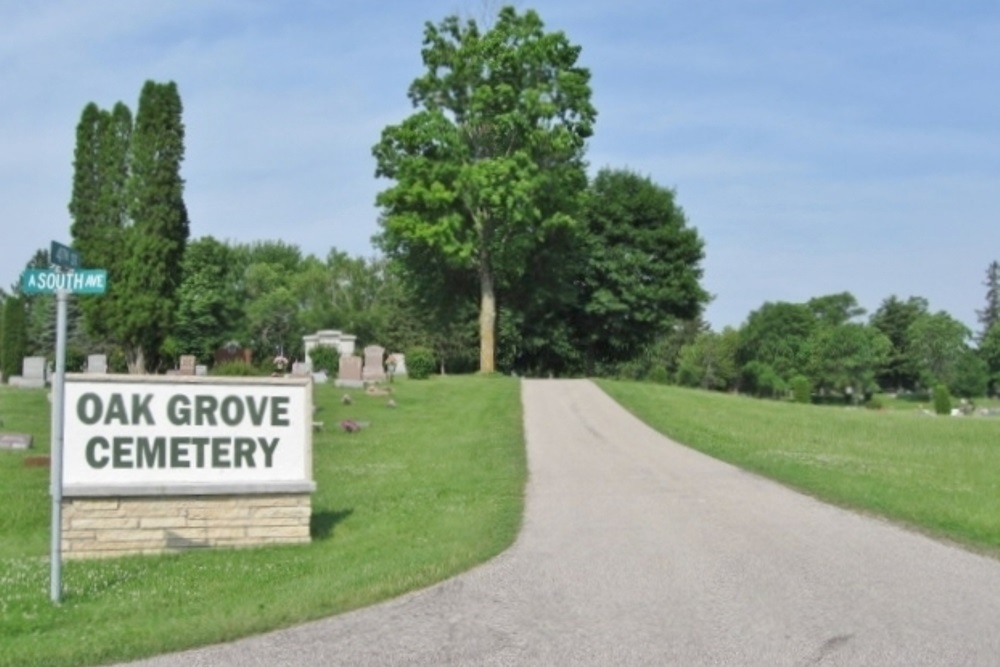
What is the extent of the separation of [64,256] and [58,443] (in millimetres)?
1468

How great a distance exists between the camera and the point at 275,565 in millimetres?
9555

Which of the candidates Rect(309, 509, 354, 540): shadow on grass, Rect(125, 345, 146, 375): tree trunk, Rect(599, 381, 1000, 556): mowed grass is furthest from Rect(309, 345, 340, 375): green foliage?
Rect(309, 509, 354, 540): shadow on grass

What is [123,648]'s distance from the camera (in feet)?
21.4

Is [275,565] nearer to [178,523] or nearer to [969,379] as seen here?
[178,523]

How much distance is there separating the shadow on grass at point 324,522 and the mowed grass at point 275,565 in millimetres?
20

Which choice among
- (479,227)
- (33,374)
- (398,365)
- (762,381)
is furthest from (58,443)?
(762,381)

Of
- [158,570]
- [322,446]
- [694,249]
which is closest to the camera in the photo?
[158,570]

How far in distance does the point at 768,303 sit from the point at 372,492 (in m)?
100

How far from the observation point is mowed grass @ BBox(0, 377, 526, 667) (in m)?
7.00

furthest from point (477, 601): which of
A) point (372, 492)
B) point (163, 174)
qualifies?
point (163, 174)

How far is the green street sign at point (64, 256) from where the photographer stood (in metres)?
8.24

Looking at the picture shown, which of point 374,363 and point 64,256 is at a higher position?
point 64,256

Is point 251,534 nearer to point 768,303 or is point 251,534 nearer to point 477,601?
point 477,601

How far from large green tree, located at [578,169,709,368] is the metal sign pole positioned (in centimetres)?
4361
